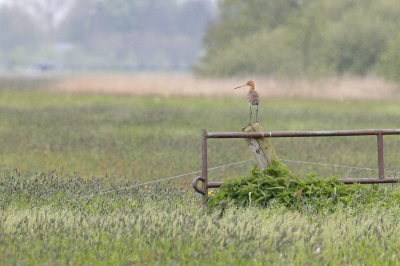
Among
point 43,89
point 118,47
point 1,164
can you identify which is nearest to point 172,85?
point 43,89

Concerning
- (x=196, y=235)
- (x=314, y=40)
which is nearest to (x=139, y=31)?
(x=314, y=40)

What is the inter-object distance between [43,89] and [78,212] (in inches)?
1117

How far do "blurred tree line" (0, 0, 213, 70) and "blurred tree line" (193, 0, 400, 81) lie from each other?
210ft

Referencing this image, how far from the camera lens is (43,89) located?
32781 millimetres

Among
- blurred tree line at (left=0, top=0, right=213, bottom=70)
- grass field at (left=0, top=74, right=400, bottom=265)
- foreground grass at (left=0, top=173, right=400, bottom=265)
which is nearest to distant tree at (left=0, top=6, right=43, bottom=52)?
blurred tree line at (left=0, top=0, right=213, bottom=70)

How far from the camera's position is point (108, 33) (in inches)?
4596

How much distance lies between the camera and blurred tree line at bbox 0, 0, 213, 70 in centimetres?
11638

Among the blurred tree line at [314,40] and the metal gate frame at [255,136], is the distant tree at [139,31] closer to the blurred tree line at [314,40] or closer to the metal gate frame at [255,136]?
the blurred tree line at [314,40]

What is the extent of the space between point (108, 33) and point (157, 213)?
115 metres

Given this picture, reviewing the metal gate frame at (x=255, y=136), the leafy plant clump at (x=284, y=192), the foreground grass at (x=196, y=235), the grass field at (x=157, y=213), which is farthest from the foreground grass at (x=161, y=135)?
the foreground grass at (x=196, y=235)

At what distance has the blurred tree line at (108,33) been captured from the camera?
4582 inches

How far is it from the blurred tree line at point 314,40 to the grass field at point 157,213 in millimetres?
23329

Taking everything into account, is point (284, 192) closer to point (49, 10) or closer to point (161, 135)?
point (161, 135)

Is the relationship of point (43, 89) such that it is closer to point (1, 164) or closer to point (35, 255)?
point (1, 164)
